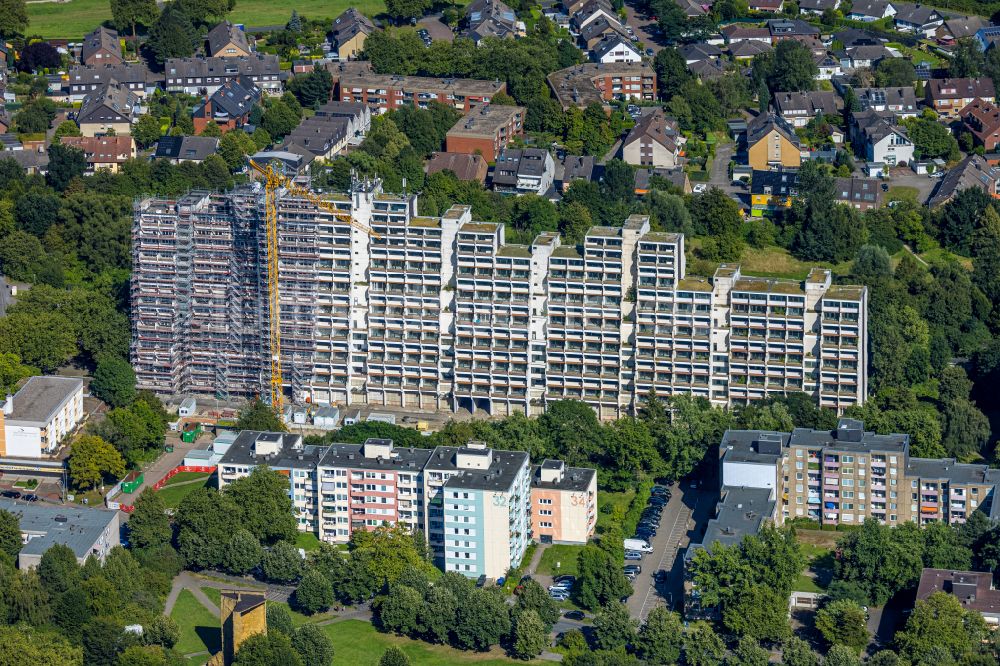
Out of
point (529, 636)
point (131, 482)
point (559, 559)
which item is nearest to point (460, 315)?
point (559, 559)

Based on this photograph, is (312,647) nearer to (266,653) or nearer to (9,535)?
(266,653)

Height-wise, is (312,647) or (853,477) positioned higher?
(853,477)

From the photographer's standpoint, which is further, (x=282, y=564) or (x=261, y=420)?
(x=261, y=420)

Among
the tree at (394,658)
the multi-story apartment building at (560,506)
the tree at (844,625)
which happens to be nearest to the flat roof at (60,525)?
the tree at (394,658)

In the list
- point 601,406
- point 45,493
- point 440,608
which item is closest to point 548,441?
point 601,406

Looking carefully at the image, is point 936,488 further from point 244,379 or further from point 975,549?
point 244,379

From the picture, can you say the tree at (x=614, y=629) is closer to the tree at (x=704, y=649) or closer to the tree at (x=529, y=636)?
the tree at (x=529, y=636)
